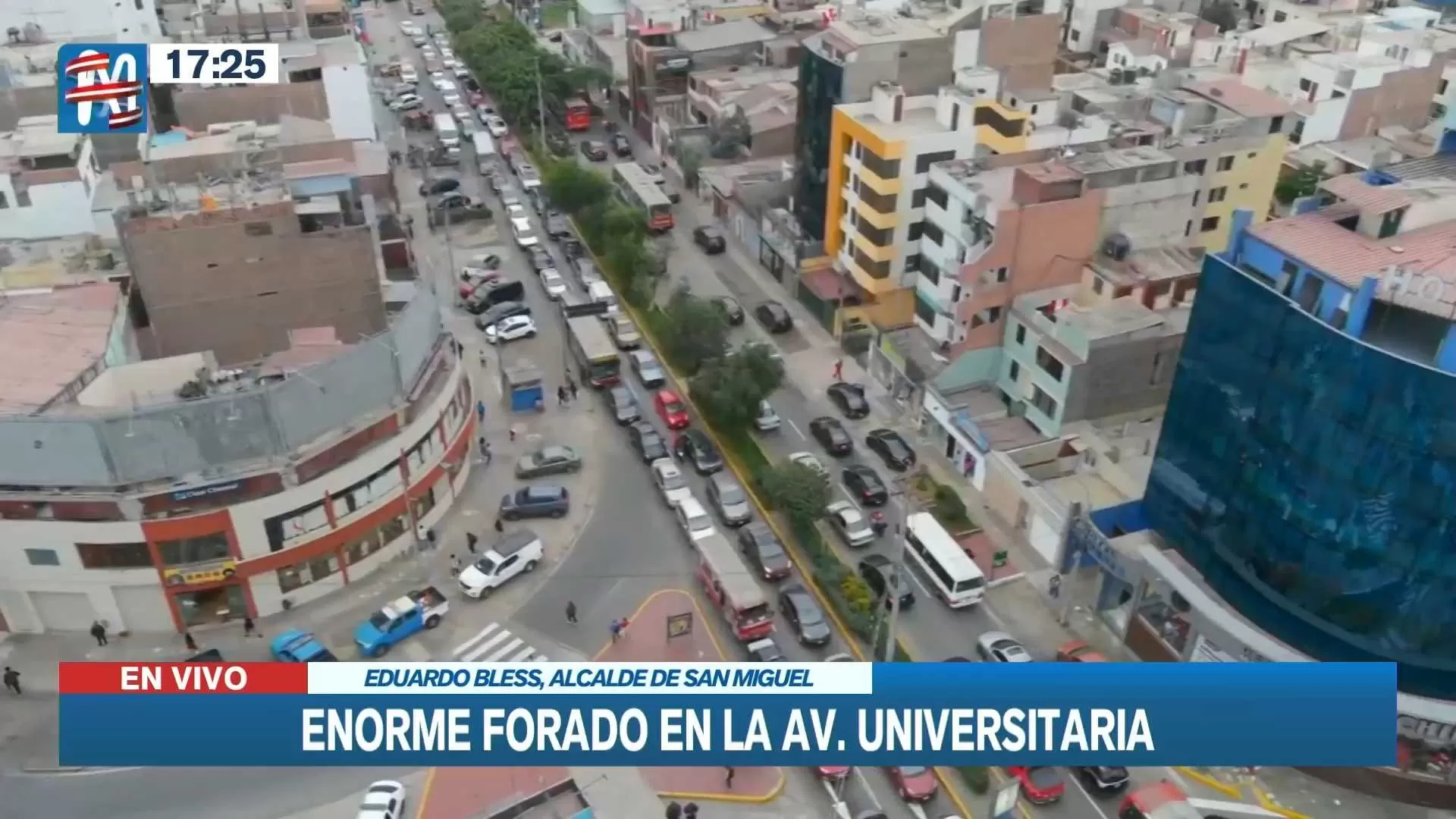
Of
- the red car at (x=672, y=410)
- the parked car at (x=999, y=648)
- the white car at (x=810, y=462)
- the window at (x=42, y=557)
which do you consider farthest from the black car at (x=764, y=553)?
Result: the window at (x=42, y=557)

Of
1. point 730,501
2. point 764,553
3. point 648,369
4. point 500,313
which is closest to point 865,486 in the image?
point 730,501

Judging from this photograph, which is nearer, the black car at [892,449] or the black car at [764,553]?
the black car at [764,553]

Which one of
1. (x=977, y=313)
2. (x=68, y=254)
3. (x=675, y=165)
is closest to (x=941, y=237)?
(x=977, y=313)

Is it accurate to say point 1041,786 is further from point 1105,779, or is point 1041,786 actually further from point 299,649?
point 299,649

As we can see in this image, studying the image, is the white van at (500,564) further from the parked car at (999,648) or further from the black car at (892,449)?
the parked car at (999,648)

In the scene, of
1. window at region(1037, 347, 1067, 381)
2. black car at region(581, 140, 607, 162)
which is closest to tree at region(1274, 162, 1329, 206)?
window at region(1037, 347, 1067, 381)

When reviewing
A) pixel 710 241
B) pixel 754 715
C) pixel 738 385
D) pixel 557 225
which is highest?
pixel 754 715

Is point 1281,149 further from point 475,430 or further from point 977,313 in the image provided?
point 475,430
